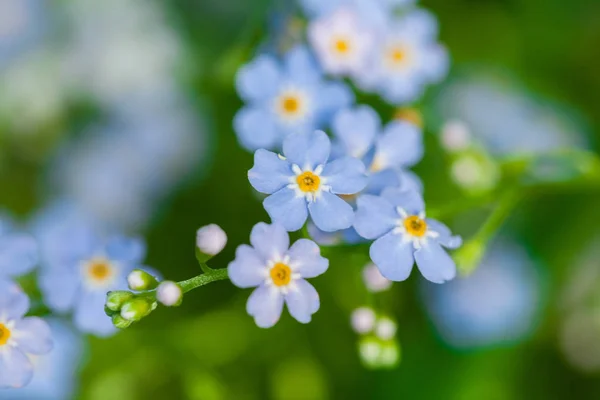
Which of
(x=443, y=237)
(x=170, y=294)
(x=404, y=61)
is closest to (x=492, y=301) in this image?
(x=404, y=61)

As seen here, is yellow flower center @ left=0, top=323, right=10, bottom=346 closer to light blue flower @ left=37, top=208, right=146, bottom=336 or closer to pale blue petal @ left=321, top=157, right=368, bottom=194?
light blue flower @ left=37, top=208, right=146, bottom=336

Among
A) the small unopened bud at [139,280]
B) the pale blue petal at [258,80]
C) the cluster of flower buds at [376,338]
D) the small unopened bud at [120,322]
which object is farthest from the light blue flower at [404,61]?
the small unopened bud at [120,322]

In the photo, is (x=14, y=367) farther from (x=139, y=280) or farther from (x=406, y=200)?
(x=406, y=200)

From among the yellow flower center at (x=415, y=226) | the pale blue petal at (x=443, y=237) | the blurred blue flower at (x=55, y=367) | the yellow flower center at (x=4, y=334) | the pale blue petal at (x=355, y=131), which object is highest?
the pale blue petal at (x=355, y=131)

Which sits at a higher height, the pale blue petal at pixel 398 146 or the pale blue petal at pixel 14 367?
the pale blue petal at pixel 398 146

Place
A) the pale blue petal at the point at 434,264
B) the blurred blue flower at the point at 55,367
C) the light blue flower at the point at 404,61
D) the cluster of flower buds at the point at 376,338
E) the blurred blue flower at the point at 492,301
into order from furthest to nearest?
1. the blurred blue flower at the point at 492,301
2. the light blue flower at the point at 404,61
3. the blurred blue flower at the point at 55,367
4. the cluster of flower buds at the point at 376,338
5. the pale blue petal at the point at 434,264

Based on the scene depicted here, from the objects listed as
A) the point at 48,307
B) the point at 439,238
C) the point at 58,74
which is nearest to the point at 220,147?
the point at 58,74

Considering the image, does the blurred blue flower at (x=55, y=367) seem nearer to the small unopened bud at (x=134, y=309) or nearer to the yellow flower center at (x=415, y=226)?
the small unopened bud at (x=134, y=309)

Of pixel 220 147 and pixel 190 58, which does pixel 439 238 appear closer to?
pixel 220 147
